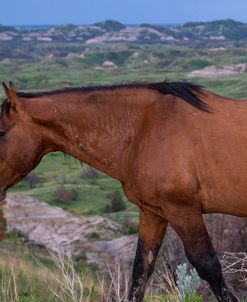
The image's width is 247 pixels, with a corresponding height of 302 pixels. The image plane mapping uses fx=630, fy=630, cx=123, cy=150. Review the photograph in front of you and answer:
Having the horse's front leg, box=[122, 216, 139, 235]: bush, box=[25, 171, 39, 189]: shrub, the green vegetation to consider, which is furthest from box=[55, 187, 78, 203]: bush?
the horse's front leg

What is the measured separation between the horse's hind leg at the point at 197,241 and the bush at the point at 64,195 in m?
32.0

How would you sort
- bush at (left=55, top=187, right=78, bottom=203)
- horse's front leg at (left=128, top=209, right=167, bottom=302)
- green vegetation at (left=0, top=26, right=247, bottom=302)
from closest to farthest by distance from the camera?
horse's front leg at (left=128, top=209, right=167, bottom=302) → green vegetation at (left=0, top=26, right=247, bottom=302) → bush at (left=55, top=187, right=78, bottom=203)

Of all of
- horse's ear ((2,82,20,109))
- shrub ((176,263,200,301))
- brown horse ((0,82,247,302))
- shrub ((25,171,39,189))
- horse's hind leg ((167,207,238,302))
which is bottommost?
shrub ((25,171,39,189))

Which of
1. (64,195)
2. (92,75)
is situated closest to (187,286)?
(64,195)

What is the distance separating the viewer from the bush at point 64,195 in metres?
36.5

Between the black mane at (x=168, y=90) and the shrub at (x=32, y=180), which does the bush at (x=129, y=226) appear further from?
the black mane at (x=168, y=90)

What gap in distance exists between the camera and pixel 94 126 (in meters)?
4.91

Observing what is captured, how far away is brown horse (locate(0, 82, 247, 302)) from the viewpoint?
4.45 metres

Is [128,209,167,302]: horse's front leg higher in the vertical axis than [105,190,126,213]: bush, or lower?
higher

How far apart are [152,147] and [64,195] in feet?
107

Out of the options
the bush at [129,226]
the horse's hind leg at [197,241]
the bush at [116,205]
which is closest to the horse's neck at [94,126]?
the horse's hind leg at [197,241]

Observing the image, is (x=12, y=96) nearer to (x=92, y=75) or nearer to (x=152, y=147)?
(x=152, y=147)

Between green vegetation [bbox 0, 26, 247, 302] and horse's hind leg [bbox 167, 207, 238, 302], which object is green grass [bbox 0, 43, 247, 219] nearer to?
green vegetation [bbox 0, 26, 247, 302]

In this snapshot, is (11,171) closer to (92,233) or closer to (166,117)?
(166,117)
